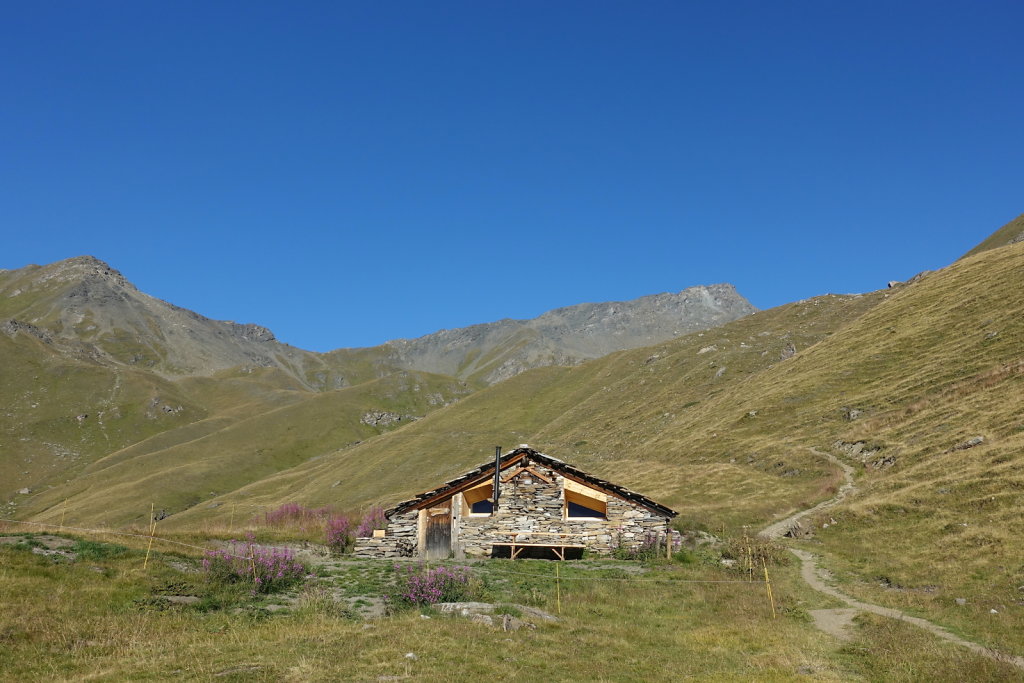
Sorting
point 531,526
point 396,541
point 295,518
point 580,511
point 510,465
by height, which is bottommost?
point 396,541

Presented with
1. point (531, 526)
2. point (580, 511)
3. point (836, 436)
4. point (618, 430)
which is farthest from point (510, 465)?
point (618, 430)

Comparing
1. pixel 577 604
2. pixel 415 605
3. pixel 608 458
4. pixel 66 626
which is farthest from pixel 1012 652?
pixel 608 458

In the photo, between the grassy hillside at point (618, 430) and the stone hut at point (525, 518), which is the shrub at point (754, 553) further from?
the grassy hillside at point (618, 430)

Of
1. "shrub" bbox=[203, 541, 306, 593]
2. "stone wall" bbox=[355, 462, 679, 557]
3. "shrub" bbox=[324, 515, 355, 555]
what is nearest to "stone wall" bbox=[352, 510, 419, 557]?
"stone wall" bbox=[355, 462, 679, 557]

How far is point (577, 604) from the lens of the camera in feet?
71.4

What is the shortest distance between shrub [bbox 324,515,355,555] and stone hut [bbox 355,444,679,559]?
1.46 meters

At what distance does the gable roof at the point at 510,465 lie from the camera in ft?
111

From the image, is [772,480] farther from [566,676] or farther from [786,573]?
[566,676]

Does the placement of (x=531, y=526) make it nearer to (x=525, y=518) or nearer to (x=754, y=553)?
(x=525, y=518)

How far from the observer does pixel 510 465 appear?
114ft

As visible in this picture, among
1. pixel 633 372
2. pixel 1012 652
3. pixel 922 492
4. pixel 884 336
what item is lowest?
pixel 1012 652

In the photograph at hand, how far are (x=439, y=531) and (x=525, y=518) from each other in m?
4.62

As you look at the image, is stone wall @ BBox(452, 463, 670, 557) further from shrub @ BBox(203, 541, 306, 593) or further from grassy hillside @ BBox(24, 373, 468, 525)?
grassy hillside @ BBox(24, 373, 468, 525)

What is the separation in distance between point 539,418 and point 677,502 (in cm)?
8340
